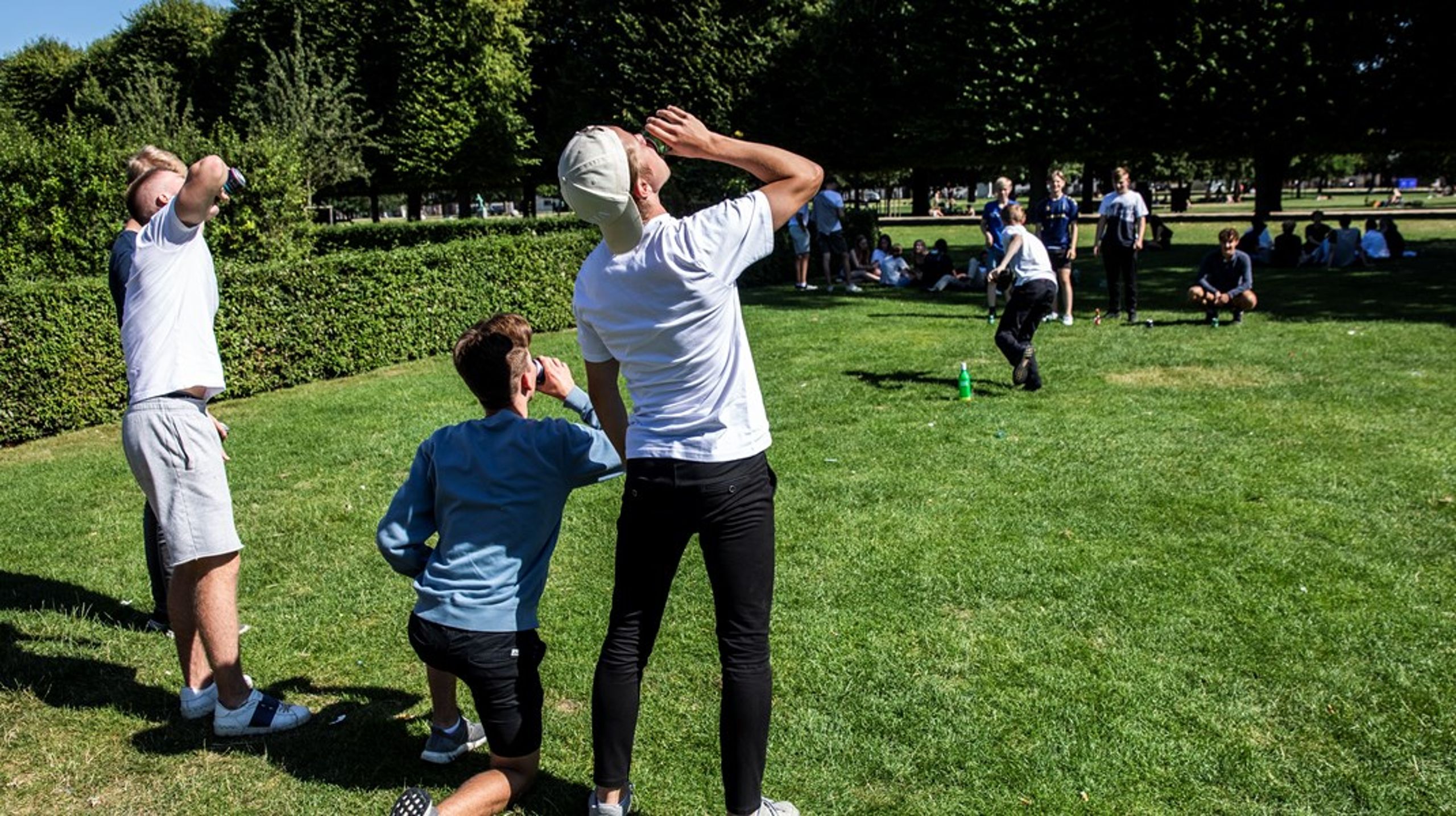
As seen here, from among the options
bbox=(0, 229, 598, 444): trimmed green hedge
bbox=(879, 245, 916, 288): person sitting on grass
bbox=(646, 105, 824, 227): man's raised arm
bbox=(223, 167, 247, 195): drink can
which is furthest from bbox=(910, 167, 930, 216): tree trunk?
bbox=(646, 105, 824, 227): man's raised arm

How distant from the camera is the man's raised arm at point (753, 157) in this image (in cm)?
271

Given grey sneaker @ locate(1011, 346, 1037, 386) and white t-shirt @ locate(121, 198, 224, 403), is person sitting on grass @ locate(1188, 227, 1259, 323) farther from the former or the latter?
white t-shirt @ locate(121, 198, 224, 403)

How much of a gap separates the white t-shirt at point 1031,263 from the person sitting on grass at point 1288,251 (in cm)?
1314

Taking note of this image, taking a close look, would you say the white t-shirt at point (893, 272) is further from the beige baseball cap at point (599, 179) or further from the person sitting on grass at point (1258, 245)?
the beige baseball cap at point (599, 179)

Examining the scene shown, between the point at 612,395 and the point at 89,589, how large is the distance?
4064mm

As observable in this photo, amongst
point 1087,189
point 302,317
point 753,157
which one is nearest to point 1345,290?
point 302,317

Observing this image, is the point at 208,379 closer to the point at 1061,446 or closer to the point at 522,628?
the point at 522,628

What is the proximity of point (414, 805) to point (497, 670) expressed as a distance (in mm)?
440

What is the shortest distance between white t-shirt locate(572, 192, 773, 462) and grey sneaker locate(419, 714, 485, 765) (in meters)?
1.50

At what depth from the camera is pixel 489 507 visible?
10.2 feet

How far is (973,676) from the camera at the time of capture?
4176mm

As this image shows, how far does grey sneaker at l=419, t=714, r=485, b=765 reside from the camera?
3.66 meters

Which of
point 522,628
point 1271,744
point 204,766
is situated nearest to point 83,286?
point 204,766

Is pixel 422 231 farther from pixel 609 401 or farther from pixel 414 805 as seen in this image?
pixel 414 805
